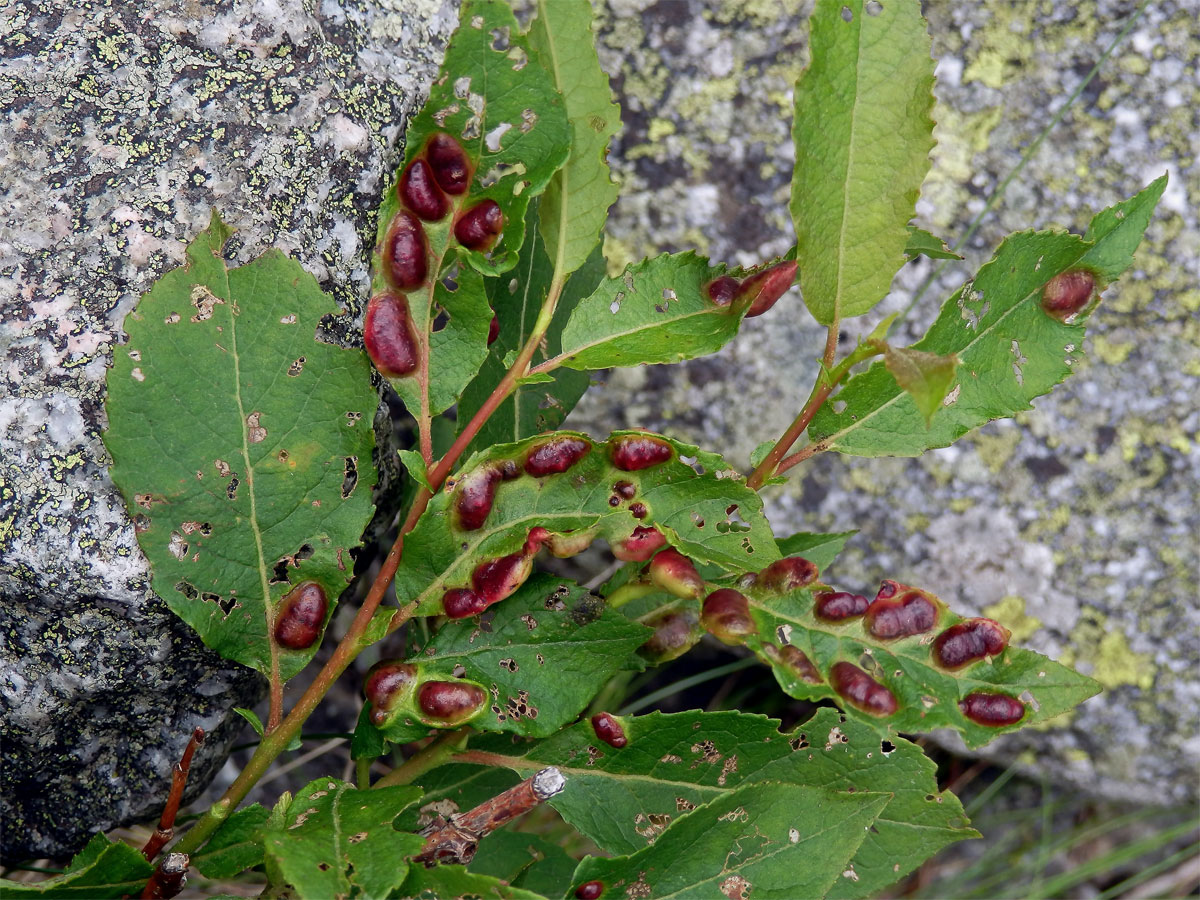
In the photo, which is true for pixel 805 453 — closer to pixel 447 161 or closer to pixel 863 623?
pixel 863 623

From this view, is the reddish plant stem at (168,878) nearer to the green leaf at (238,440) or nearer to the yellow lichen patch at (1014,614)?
the green leaf at (238,440)

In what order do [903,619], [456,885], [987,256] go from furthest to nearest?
[987,256] < [903,619] < [456,885]

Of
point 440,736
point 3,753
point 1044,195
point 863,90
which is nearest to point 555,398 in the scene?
point 440,736

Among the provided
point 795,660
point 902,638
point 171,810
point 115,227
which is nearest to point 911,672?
point 902,638

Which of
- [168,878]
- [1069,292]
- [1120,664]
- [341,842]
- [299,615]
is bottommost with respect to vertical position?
[1120,664]

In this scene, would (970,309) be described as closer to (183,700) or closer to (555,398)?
(555,398)

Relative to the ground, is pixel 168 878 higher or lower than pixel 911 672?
lower

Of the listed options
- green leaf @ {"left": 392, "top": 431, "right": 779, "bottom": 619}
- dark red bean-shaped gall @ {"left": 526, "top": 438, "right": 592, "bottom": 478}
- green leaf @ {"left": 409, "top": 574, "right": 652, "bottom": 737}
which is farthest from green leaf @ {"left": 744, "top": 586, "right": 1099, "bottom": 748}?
dark red bean-shaped gall @ {"left": 526, "top": 438, "right": 592, "bottom": 478}
